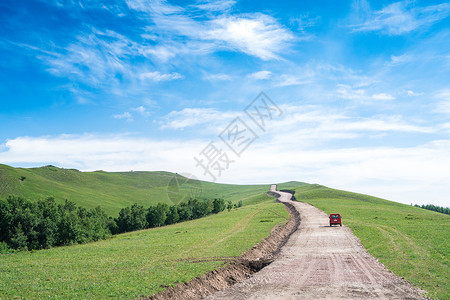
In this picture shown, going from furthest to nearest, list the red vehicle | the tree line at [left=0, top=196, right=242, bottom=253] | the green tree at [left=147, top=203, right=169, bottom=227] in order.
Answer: the green tree at [left=147, top=203, right=169, bottom=227], the tree line at [left=0, top=196, right=242, bottom=253], the red vehicle

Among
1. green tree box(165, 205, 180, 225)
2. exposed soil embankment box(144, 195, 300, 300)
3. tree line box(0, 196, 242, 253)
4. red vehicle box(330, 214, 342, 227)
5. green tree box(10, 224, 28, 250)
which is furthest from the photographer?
green tree box(165, 205, 180, 225)

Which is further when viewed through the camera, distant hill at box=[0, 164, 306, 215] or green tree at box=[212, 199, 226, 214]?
distant hill at box=[0, 164, 306, 215]

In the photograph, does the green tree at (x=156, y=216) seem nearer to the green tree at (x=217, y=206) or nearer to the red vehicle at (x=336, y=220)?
the green tree at (x=217, y=206)

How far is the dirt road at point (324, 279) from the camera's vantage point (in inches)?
675

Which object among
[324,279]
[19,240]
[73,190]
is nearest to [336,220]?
[324,279]

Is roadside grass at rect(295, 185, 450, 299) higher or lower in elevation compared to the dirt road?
higher

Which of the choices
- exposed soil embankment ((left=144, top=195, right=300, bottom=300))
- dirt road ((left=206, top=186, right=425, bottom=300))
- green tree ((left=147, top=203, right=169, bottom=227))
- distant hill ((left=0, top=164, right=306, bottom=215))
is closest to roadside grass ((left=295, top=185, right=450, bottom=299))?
dirt road ((left=206, top=186, right=425, bottom=300))

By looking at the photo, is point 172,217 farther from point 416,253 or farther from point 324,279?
point 324,279

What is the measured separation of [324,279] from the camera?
20094mm

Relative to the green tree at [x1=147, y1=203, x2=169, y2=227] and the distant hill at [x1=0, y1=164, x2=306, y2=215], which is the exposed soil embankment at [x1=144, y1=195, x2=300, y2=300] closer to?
the green tree at [x1=147, y1=203, x2=169, y2=227]

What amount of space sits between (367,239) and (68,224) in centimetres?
6043

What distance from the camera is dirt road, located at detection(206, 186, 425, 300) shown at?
17.1 m

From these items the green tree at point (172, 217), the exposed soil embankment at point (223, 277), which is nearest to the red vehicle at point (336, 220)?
the exposed soil embankment at point (223, 277)

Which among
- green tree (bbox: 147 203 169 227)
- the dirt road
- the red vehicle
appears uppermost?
the red vehicle
